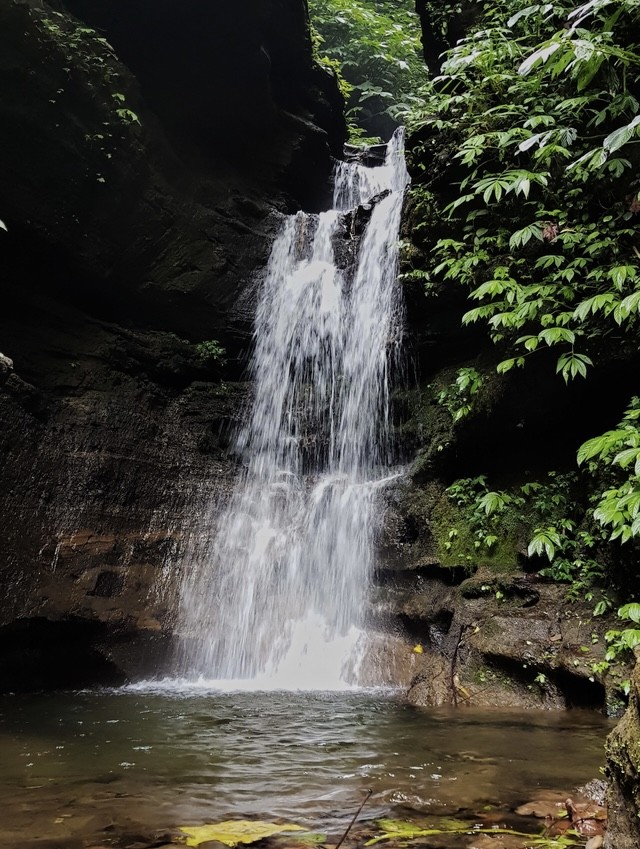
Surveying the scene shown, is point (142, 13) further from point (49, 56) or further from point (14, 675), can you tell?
point (14, 675)

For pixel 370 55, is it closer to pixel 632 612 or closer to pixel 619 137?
pixel 619 137

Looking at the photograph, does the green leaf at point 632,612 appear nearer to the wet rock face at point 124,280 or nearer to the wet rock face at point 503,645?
the wet rock face at point 503,645

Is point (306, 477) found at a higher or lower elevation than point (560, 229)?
lower

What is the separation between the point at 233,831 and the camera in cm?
214

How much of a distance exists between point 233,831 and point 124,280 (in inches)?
344

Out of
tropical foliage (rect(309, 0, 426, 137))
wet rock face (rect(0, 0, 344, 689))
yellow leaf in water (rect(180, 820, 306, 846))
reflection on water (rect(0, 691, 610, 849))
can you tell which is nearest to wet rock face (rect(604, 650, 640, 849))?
reflection on water (rect(0, 691, 610, 849))

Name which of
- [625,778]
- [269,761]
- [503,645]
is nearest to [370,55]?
[503,645]

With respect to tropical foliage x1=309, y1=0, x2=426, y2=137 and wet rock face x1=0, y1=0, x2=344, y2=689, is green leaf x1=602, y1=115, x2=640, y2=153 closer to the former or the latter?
wet rock face x1=0, y1=0, x2=344, y2=689

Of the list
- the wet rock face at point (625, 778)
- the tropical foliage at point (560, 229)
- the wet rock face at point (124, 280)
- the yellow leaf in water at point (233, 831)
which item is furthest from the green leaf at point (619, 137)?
the wet rock face at point (124, 280)

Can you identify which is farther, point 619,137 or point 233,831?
point 619,137

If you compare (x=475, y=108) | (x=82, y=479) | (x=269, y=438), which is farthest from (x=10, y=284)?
(x=475, y=108)

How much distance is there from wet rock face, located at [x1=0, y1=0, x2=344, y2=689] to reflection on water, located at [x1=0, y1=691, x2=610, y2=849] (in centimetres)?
244

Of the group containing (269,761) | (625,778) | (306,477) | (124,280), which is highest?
(124,280)

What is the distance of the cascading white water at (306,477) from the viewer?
668 cm
